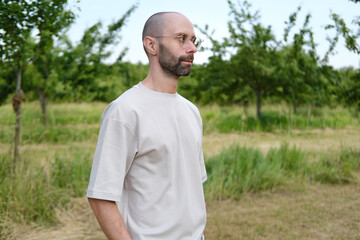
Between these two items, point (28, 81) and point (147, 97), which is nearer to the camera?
point (147, 97)

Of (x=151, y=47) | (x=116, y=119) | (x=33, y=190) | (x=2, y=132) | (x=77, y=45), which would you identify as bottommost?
(x=33, y=190)

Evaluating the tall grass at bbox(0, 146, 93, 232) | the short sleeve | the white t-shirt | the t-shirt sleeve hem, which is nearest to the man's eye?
the white t-shirt

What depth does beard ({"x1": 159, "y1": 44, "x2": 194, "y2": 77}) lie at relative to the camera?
1.63 metres

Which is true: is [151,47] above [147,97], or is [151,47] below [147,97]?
above

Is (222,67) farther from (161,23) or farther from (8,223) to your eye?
(161,23)

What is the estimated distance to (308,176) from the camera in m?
6.54

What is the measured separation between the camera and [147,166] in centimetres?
153

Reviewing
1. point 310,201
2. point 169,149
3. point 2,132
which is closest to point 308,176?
point 310,201

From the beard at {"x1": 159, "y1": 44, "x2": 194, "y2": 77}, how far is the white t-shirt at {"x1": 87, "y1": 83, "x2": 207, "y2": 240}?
109mm

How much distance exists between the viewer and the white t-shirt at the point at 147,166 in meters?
1.45

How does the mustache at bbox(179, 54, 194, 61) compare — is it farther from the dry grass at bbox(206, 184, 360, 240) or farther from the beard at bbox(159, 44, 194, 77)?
the dry grass at bbox(206, 184, 360, 240)

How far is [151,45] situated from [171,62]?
0.41 feet

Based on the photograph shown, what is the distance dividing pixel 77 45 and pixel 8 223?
9463mm

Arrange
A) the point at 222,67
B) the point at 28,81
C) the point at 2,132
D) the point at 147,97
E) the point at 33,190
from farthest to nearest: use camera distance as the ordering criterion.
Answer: the point at 222,67, the point at 28,81, the point at 2,132, the point at 33,190, the point at 147,97
